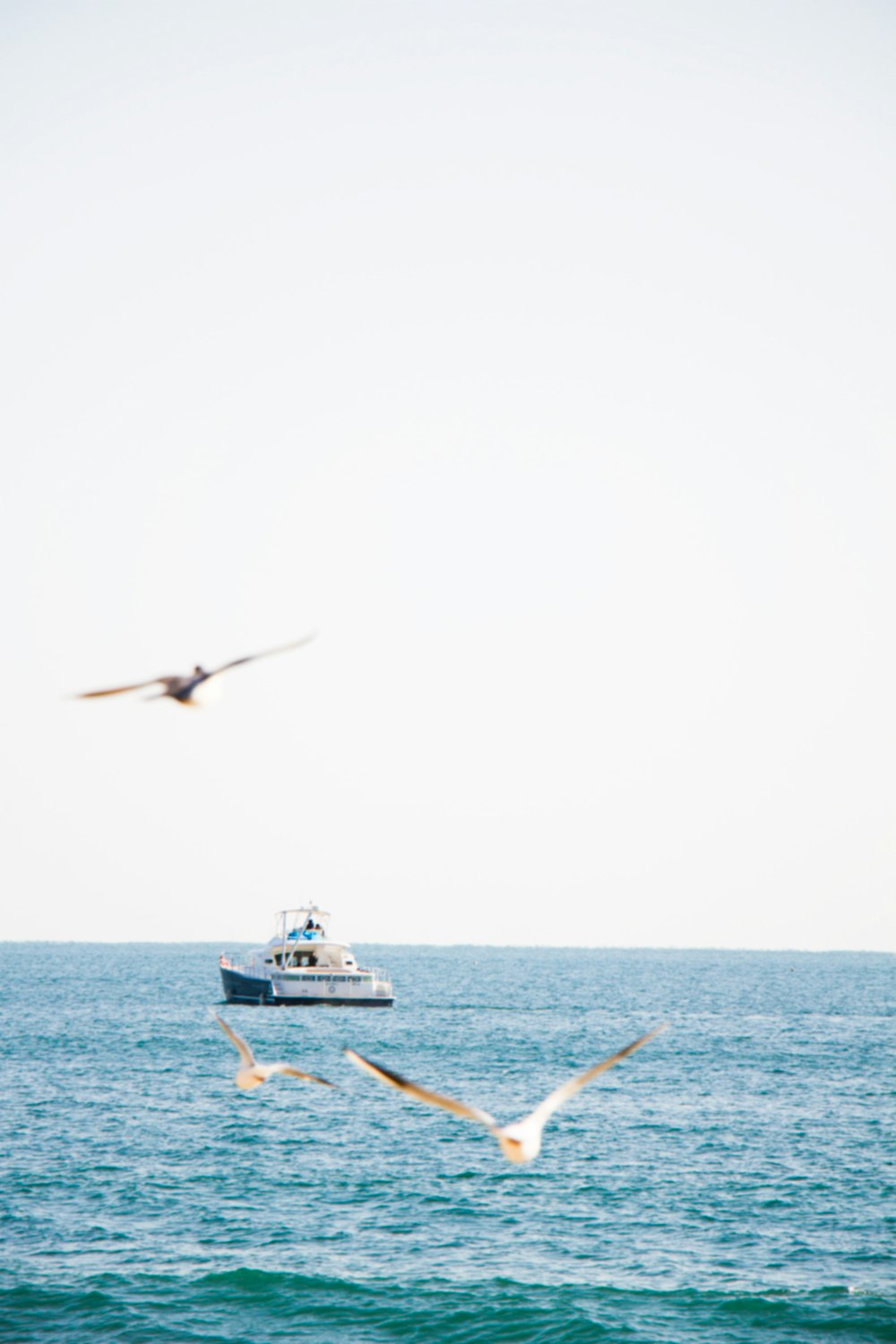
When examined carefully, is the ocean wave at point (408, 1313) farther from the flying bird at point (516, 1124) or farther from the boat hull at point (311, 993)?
the boat hull at point (311, 993)

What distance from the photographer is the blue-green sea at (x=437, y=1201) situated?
29.0m

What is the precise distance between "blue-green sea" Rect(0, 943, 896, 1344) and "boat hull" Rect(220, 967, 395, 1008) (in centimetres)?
514

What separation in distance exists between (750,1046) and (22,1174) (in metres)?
53.9

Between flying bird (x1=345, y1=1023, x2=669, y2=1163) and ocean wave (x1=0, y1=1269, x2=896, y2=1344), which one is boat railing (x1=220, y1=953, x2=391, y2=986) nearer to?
ocean wave (x1=0, y1=1269, x2=896, y2=1344)

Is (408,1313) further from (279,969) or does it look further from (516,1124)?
(279,969)

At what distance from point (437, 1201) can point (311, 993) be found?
4396 cm

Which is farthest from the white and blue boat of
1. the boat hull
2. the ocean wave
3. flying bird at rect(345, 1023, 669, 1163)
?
flying bird at rect(345, 1023, 669, 1163)

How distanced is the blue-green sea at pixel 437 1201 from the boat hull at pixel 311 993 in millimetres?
5143

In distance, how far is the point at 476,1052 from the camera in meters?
73.6

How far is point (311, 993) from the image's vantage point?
81.1 metres

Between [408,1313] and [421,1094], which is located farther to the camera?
[408,1313]

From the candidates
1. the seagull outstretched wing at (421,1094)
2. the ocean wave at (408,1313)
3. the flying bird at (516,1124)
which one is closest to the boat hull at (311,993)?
the ocean wave at (408,1313)

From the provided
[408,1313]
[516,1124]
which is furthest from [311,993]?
[516,1124]

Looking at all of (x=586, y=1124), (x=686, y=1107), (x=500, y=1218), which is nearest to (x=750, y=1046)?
(x=686, y=1107)
